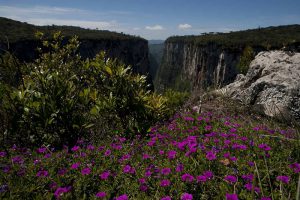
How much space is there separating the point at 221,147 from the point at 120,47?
108 meters

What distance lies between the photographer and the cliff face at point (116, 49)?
68438mm

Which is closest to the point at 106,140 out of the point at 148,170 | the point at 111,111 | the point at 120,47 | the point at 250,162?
the point at 111,111

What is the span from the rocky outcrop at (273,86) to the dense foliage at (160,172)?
10.1ft

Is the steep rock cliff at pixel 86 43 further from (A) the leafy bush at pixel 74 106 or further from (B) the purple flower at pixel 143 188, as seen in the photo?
(B) the purple flower at pixel 143 188

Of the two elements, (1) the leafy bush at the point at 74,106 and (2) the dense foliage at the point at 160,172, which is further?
(1) the leafy bush at the point at 74,106

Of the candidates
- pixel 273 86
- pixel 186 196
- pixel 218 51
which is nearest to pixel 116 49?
pixel 218 51

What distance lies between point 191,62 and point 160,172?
115 m

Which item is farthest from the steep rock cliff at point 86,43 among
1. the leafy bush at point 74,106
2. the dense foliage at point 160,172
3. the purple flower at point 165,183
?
the purple flower at point 165,183

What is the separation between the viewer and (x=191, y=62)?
11650cm

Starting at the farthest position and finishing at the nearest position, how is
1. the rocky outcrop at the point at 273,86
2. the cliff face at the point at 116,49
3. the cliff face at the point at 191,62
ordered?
1. the cliff face at the point at 191,62
2. the cliff face at the point at 116,49
3. the rocky outcrop at the point at 273,86

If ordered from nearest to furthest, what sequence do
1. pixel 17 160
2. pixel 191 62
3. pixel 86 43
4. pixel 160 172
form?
pixel 160 172 → pixel 17 160 → pixel 86 43 → pixel 191 62

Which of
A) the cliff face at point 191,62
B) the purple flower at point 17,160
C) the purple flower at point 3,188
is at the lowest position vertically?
the cliff face at point 191,62

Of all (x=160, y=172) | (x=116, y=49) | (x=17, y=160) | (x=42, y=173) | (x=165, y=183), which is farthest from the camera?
(x=116, y=49)

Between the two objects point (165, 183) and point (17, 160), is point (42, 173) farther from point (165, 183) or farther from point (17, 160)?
point (165, 183)
